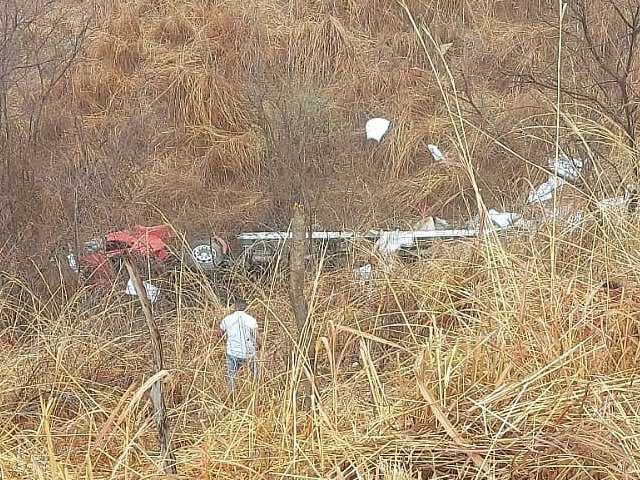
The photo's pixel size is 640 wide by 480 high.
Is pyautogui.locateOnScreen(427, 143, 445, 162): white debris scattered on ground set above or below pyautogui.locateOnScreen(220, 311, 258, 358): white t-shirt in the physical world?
below

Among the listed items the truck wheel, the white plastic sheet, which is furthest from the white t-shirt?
the truck wheel

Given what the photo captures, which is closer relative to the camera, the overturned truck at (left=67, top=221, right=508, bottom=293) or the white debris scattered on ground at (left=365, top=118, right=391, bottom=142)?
the overturned truck at (left=67, top=221, right=508, bottom=293)

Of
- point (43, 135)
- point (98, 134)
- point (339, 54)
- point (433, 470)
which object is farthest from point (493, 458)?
point (339, 54)

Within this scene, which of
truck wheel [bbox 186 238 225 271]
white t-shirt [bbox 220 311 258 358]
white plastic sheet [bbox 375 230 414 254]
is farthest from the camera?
truck wheel [bbox 186 238 225 271]

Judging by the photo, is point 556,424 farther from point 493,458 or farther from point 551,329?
point 551,329

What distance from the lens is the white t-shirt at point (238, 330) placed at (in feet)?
9.84

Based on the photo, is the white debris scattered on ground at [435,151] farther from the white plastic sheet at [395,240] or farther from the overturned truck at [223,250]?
the white plastic sheet at [395,240]

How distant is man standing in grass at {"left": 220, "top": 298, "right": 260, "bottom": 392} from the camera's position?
8.61 feet

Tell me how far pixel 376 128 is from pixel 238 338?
500cm

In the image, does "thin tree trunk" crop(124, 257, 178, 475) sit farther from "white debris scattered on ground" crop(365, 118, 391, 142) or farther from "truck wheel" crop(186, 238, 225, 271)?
"white debris scattered on ground" crop(365, 118, 391, 142)

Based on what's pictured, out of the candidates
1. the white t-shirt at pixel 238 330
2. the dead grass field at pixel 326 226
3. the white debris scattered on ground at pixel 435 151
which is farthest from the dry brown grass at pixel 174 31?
the white t-shirt at pixel 238 330

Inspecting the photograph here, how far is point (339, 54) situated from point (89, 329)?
19.7ft

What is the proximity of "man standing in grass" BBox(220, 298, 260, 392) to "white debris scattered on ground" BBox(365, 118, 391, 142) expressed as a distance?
14.5ft

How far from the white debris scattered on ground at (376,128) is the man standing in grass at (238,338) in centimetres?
443
